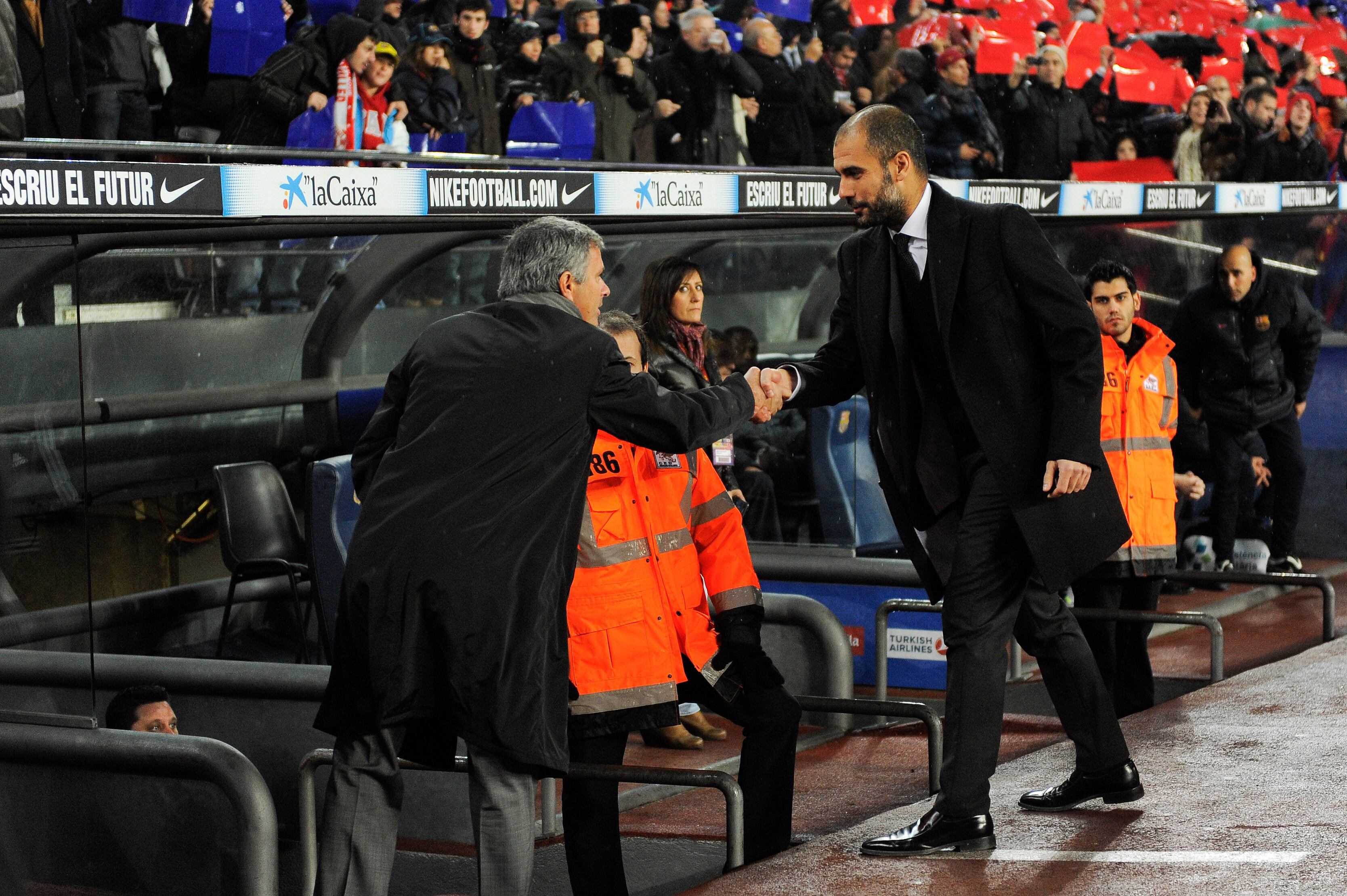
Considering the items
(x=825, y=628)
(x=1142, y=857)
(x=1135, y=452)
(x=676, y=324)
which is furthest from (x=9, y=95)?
(x=1135, y=452)

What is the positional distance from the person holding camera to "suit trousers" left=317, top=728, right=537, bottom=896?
8.51 m

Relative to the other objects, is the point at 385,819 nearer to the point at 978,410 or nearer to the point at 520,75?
the point at 978,410

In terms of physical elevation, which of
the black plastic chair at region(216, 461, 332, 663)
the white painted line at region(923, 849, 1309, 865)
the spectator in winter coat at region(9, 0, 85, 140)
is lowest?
the white painted line at region(923, 849, 1309, 865)

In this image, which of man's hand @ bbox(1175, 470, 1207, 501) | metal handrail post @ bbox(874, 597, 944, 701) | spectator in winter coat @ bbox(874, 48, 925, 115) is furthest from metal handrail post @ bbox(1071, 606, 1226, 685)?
spectator in winter coat @ bbox(874, 48, 925, 115)

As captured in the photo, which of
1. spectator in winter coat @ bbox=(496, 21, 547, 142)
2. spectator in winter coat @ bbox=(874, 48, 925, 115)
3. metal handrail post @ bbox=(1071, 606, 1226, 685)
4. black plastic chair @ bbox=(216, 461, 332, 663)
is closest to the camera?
metal handrail post @ bbox=(1071, 606, 1226, 685)

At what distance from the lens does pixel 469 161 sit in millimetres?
6648

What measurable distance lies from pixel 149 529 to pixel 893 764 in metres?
3.97

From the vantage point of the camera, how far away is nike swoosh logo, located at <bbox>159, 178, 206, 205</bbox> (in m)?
4.48

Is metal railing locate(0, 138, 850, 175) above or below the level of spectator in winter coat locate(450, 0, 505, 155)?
below

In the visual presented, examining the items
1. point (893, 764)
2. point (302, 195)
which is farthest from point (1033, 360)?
point (893, 764)

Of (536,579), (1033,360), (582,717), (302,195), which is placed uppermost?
(302,195)

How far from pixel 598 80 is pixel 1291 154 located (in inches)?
244

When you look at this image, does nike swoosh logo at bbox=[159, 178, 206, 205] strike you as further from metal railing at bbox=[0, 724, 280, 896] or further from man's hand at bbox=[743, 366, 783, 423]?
man's hand at bbox=[743, 366, 783, 423]

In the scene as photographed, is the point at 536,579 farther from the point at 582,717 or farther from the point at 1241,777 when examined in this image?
the point at 1241,777
